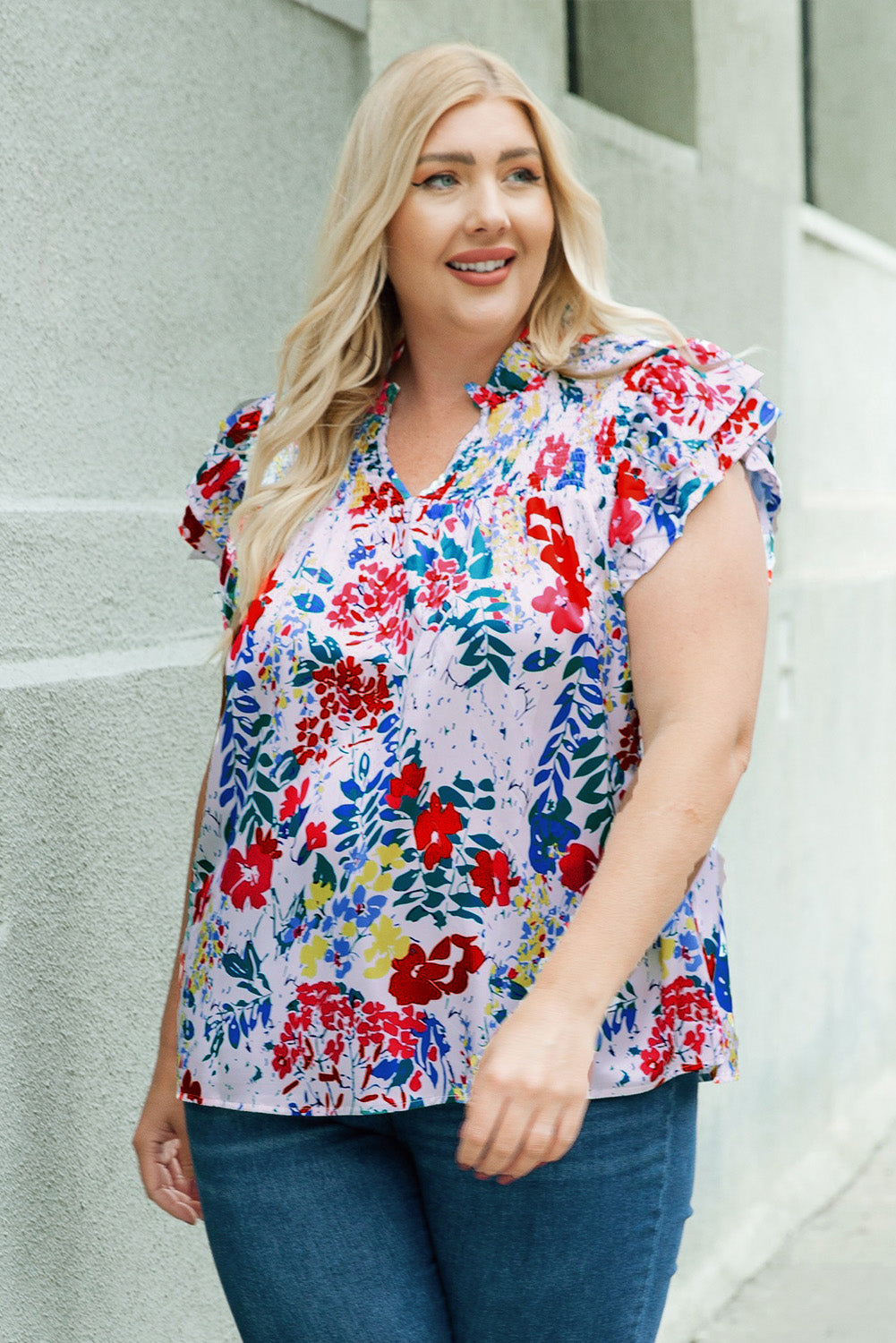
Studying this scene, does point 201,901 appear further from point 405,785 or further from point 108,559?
point 108,559

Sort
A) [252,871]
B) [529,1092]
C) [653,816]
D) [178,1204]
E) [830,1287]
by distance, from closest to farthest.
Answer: [529,1092]
[653,816]
[252,871]
[178,1204]
[830,1287]

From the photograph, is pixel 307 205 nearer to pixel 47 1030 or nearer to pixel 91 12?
pixel 91 12

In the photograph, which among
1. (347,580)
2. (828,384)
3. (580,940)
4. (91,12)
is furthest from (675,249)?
(580,940)

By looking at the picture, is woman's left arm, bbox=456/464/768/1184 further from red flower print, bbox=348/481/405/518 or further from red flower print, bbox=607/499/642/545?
A: red flower print, bbox=348/481/405/518

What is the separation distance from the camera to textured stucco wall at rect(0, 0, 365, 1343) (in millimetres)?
2510

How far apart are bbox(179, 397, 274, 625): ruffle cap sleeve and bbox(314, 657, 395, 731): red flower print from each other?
428 millimetres

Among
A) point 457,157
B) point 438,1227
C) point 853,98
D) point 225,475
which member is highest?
point 457,157

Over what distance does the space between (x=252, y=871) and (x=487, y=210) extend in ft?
2.53

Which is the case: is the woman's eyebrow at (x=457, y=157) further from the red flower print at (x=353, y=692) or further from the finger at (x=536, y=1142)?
the finger at (x=536, y=1142)

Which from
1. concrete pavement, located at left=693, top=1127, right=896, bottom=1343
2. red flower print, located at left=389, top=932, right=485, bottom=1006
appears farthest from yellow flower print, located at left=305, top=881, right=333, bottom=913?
concrete pavement, located at left=693, top=1127, right=896, bottom=1343

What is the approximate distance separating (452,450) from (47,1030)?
1.09 m

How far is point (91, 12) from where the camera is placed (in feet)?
8.71

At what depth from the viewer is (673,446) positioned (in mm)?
1854

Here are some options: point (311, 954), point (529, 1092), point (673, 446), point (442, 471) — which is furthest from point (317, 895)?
point (673, 446)
